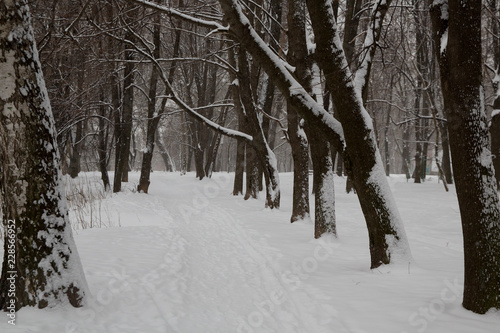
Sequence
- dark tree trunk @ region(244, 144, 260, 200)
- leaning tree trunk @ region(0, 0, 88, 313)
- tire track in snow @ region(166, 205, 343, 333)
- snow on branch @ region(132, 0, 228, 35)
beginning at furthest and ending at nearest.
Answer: dark tree trunk @ region(244, 144, 260, 200)
snow on branch @ region(132, 0, 228, 35)
tire track in snow @ region(166, 205, 343, 333)
leaning tree trunk @ region(0, 0, 88, 313)

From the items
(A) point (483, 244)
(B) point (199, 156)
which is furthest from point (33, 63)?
(B) point (199, 156)

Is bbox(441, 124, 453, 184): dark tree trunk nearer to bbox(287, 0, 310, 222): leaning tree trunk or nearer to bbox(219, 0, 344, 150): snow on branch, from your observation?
bbox(287, 0, 310, 222): leaning tree trunk

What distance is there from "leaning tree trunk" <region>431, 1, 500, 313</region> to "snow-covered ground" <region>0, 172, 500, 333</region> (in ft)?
1.18

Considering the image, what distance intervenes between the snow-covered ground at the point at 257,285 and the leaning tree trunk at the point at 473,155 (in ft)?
1.18

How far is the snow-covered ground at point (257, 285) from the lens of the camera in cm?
315

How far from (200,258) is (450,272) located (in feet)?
11.4

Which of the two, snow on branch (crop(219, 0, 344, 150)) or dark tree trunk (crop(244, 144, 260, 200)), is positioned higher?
snow on branch (crop(219, 0, 344, 150))

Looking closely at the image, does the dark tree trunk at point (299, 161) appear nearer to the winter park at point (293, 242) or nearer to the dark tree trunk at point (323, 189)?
the winter park at point (293, 242)

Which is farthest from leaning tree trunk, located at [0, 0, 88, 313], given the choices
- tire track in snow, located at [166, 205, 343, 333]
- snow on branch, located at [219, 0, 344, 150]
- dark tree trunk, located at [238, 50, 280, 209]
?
dark tree trunk, located at [238, 50, 280, 209]

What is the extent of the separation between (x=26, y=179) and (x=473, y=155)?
12.1 ft

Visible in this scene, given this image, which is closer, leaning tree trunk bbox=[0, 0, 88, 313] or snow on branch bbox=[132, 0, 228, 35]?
leaning tree trunk bbox=[0, 0, 88, 313]

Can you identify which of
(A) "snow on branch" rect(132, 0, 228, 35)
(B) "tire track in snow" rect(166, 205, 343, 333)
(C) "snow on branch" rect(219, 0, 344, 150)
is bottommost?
(B) "tire track in snow" rect(166, 205, 343, 333)

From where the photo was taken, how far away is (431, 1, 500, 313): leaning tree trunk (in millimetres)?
3053

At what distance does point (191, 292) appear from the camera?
418cm
